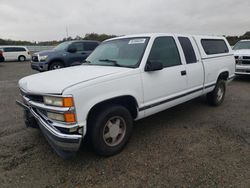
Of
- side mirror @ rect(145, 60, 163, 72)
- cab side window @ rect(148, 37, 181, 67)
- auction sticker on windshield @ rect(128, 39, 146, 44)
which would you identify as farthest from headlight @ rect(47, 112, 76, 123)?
auction sticker on windshield @ rect(128, 39, 146, 44)

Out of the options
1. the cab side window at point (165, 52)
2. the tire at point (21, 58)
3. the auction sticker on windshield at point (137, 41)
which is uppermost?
the tire at point (21, 58)

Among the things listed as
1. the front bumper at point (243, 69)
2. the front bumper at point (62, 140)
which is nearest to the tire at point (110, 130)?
the front bumper at point (62, 140)

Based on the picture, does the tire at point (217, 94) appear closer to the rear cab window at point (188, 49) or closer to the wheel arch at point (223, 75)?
the wheel arch at point (223, 75)

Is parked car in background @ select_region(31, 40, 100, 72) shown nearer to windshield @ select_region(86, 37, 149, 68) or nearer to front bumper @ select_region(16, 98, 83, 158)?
windshield @ select_region(86, 37, 149, 68)

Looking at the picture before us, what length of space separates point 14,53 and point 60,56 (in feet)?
48.2

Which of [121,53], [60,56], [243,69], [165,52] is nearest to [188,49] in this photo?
[165,52]

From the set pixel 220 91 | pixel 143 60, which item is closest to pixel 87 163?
pixel 143 60

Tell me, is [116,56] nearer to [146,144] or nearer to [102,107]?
[102,107]

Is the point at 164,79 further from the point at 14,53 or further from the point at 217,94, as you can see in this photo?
the point at 14,53

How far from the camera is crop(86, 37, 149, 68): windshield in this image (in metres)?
3.21

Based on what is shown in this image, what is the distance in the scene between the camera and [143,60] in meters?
3.10

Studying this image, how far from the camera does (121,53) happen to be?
11.5ft

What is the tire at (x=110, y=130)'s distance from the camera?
104 inches

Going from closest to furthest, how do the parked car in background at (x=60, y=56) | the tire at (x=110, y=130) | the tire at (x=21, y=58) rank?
the tire at (x=110, y=130), the parked car in background at (x=60, y=56), the tire at (x=21, y=58)
